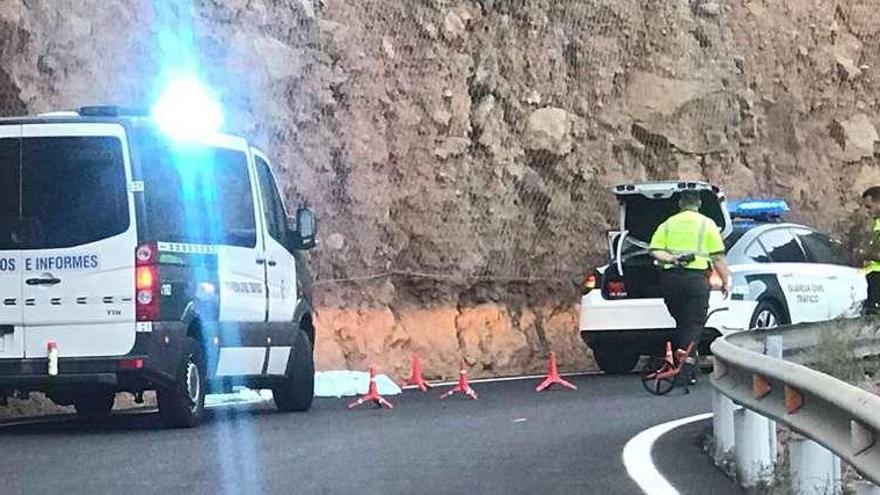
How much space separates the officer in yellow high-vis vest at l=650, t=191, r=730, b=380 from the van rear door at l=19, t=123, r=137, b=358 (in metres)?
5.05

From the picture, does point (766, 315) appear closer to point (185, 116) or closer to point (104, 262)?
point (185, 116)

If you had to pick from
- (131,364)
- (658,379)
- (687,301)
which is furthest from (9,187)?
(687,301)

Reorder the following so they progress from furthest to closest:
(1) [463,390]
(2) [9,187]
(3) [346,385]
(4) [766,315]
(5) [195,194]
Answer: (4) [766,315], (3) [346,385], (1) [463,390], (5) [195,194], (2) [9,187]

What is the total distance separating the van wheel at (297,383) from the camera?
46.1 ft

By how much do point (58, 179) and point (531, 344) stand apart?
10933 mm

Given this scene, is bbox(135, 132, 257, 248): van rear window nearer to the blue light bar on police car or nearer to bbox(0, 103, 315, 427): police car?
bbox(0, 103, 315, 427): police car

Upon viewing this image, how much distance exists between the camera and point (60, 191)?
1200 centimetres

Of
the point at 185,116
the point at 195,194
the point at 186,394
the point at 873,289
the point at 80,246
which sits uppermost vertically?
the point at 185,116

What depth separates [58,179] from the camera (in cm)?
1203

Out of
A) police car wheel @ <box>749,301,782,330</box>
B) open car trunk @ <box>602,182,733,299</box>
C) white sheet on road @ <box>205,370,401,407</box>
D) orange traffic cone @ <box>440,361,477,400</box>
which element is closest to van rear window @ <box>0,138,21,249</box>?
white sheet on road @ <box>205,370,401,407</box>

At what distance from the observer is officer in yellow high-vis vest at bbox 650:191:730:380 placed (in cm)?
1474

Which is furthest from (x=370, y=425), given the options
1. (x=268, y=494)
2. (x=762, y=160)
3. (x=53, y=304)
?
(x=762, y=160)

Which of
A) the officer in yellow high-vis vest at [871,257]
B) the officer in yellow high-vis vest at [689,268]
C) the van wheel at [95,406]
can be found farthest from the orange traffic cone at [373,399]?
the officer in yellow high-vis vest at [871,257]

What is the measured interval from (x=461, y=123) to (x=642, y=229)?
5.30m
